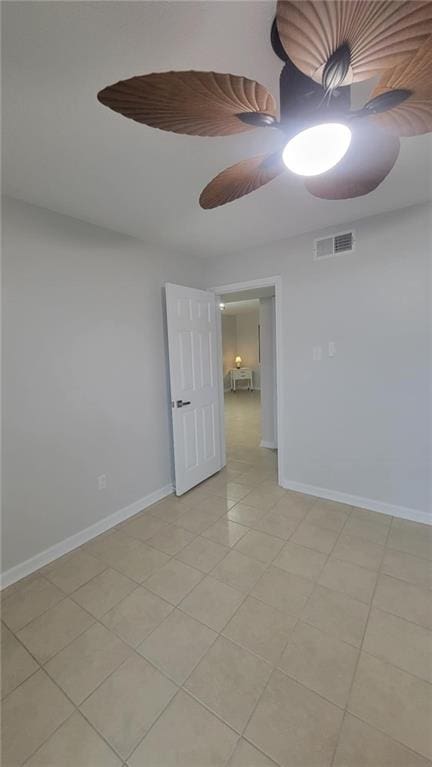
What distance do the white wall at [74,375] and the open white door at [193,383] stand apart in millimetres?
164

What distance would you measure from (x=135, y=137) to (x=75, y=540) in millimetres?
2480

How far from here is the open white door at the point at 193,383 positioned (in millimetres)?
2770

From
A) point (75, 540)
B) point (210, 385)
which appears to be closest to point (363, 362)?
point (210, 385)

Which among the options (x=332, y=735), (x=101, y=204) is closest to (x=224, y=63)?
(x=101, y=204)

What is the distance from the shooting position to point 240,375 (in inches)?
337

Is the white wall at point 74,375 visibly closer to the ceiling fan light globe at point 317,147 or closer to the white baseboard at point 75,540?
the white baseboard at point 75,540

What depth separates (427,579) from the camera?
5.81 feet

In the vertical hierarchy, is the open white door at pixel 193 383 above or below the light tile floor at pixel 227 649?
above

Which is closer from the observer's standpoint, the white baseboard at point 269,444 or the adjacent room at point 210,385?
the adjacent room at point 210,385

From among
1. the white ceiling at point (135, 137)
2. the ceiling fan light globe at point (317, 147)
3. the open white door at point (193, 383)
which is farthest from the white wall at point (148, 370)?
the ceiling fan light globe at point (317, 147)

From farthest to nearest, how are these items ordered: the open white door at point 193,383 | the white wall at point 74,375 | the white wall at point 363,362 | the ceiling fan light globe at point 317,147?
the open white door at point 193,383 < the white wall at point 363,362 < the white wall at point 74,375 < the ceiling fan light globe at point 317,147

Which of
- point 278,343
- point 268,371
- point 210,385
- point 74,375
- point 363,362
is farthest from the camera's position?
point 268,371

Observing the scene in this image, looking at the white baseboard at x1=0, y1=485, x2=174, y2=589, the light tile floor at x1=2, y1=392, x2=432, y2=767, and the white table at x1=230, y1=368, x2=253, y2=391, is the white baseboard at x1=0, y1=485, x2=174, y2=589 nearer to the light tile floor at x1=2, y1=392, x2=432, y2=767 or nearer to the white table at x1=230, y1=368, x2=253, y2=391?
the light tile floor at x1=2, y1=392, x2=432, y2=767

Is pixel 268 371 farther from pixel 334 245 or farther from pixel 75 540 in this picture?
pixel 75 540
